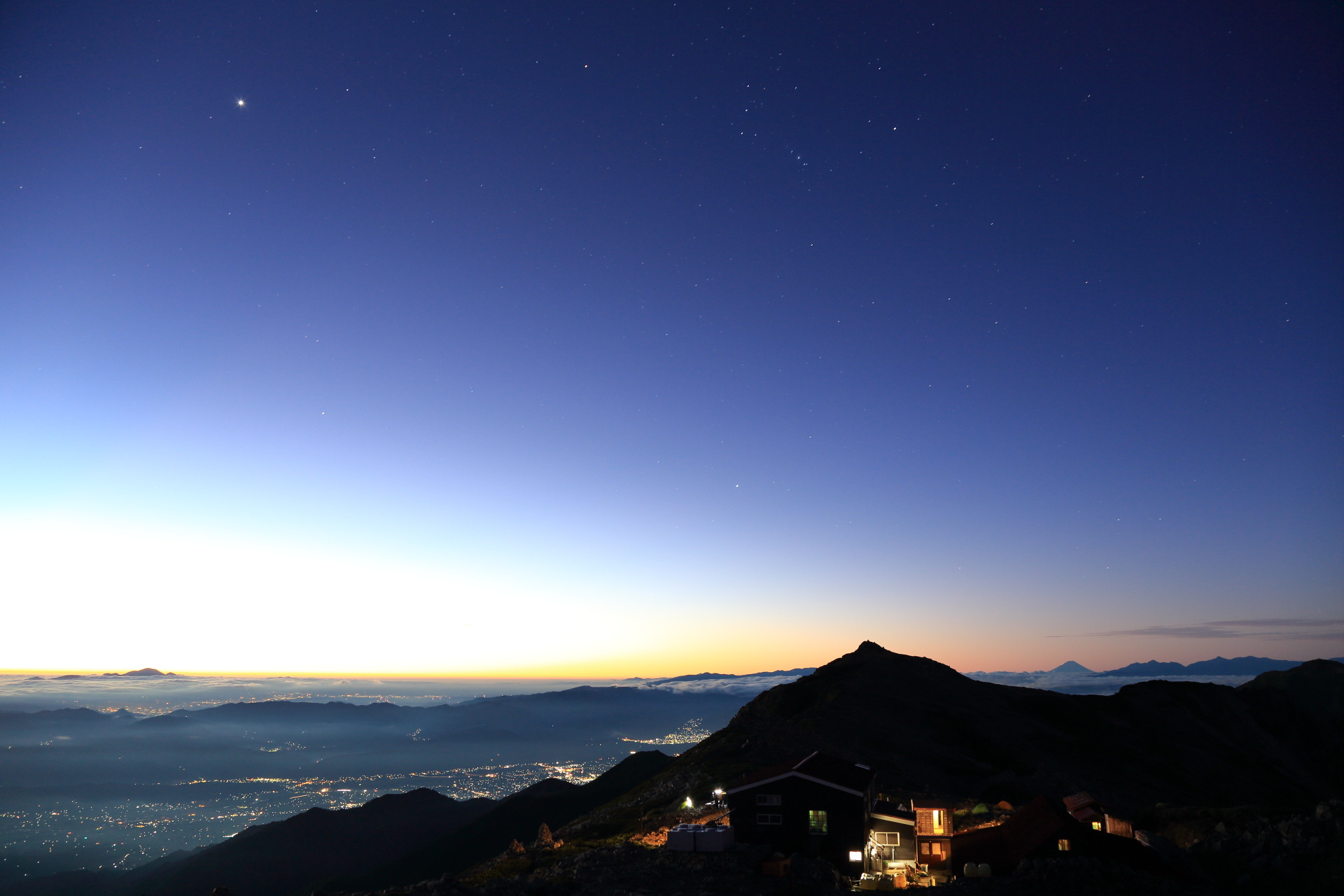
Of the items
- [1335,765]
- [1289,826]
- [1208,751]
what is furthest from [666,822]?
[1335,765]

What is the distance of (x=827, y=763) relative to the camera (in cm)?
5409

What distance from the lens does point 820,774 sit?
52.2 metres

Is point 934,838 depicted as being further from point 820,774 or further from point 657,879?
point 657,879

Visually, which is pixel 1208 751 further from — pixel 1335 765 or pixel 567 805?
pixel 567 805

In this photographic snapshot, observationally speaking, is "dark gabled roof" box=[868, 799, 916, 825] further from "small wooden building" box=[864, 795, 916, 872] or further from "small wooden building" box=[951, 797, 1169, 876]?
"small wooden building" box=[951, 797, 1169, 876]

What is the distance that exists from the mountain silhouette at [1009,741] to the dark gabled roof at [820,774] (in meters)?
42.8

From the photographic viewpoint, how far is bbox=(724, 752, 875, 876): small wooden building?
51.0 m

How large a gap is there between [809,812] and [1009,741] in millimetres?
115016

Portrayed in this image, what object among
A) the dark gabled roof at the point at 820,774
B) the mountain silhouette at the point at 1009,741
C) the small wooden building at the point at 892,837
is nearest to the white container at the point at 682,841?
the dark gabled roof at the point at 820,774

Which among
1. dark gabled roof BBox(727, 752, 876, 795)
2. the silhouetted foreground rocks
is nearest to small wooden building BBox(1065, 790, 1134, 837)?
dark gabled roof BBox(727, 752, 876, 795)

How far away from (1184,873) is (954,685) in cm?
14297

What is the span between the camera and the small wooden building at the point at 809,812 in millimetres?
50969

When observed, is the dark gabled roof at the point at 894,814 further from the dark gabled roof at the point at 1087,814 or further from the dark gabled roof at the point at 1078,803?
the dark gabled roof at the point at 1078,803

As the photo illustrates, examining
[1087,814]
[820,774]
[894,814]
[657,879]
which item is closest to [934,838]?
[894,814]
